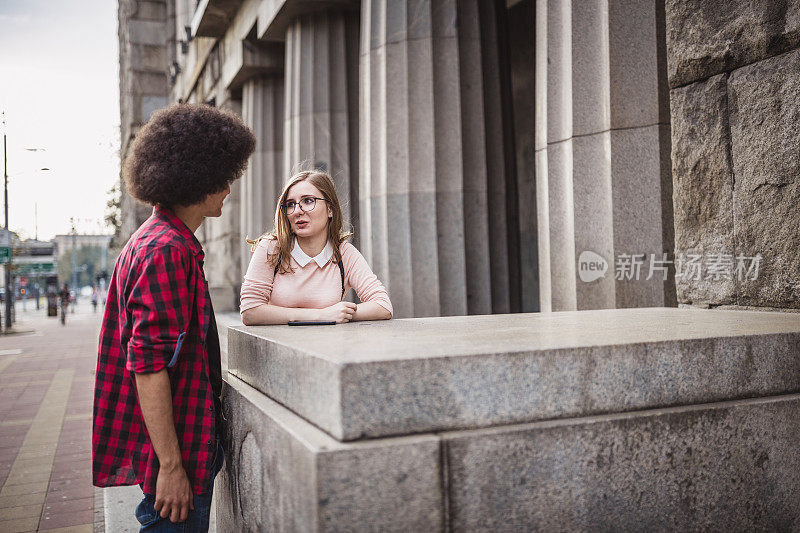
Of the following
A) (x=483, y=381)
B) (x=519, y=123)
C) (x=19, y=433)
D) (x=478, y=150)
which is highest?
(x=519, y=123)

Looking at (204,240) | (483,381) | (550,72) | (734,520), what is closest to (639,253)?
(550,72)

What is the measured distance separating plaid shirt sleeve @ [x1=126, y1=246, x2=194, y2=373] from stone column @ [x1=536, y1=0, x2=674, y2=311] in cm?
391

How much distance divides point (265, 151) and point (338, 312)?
10.2 metres

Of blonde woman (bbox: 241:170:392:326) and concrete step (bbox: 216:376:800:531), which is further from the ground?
blonde woman (bbox: 241:170:392:326)

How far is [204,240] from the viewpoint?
16859 millimetres

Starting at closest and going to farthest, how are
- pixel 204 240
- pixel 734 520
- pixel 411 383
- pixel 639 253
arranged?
pixel 411 383
pixel 734 520
pixel 639 253
pixel 204 240

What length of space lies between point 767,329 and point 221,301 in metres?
11.8

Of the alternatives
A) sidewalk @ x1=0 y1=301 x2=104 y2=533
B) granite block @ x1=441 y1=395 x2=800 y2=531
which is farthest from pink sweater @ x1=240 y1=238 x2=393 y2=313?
sidewalk @ x1=0 y1=301 x2=104 y2=533

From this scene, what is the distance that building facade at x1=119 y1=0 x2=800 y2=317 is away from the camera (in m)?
3.78

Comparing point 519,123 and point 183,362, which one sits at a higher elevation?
point 519,123

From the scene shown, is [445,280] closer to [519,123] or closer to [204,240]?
[519,123]

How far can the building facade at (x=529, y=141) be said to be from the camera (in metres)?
3.78

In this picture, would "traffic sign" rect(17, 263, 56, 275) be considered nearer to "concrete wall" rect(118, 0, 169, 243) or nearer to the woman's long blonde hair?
"concrete wall" rect(118, 0, 169, 243)

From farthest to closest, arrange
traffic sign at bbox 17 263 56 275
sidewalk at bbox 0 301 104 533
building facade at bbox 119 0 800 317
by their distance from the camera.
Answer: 1. traffic sign at bbox 17 263 56 275
2. sidewalk at bbox 0 301 104 533
3. building facade at bbox 119 0 800 317
